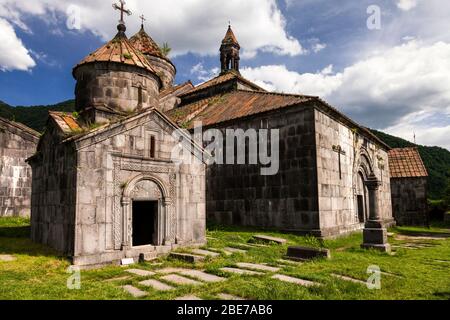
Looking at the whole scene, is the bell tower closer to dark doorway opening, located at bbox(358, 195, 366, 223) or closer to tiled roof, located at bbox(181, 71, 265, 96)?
tiled roof, located at bbox(181, 71, 265, 96)

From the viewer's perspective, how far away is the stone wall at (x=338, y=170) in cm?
1240

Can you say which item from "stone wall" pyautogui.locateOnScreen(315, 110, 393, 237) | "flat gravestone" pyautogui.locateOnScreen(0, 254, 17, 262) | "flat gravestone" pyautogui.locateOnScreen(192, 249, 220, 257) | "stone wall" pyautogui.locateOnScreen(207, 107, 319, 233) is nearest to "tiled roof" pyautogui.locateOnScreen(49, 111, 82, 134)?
"flat gravestone" pyautogui.locateOnScreen(0, 254, 17, 262)

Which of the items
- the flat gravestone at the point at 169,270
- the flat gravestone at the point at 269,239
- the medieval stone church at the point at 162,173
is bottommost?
the flat gravestone at the point at 169,270

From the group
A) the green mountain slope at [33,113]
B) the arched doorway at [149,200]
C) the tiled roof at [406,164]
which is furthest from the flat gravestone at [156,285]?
the green mountain slope at [33,113]

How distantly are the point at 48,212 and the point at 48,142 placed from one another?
215cm

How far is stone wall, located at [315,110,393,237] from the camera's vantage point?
488 inches

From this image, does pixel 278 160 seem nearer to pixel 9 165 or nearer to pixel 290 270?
pixel 290 270

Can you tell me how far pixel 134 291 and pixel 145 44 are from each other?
22.6 m

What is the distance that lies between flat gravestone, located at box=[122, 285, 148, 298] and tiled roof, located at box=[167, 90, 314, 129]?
9.44 m

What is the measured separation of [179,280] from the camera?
643cm

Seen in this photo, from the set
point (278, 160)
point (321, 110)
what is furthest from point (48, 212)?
point (321, 110)

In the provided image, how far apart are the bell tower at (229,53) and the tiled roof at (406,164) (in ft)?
49.6

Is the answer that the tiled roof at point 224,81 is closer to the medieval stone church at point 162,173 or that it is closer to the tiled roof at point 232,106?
the tiled roof at point 232,106
